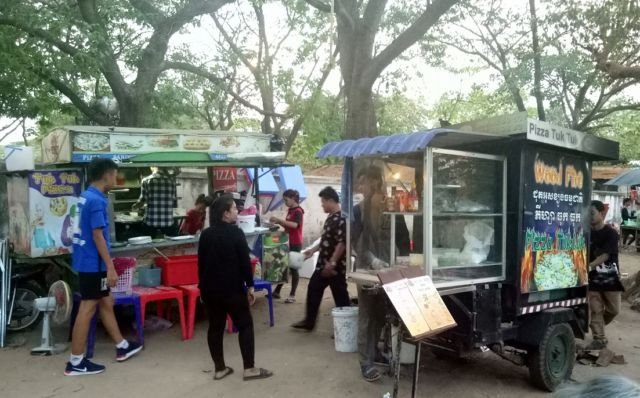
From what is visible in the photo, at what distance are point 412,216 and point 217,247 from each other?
1801 millimetres

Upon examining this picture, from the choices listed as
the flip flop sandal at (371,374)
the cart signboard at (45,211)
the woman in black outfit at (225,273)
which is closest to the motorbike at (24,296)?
the cart signboard at (45,211)

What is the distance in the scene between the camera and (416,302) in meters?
3.97

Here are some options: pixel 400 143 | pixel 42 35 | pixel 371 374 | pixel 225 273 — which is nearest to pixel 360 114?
pixel 400 143

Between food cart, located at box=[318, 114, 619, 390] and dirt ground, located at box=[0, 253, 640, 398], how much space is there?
383 millimetres

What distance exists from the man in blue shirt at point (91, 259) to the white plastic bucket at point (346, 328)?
229cm

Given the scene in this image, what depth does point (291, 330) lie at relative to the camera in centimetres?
682

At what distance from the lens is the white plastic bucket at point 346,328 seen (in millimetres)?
5691

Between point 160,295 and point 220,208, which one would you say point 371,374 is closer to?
point 220,208

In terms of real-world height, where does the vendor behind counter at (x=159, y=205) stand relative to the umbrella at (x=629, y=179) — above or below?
below

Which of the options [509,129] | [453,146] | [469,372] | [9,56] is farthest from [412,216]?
[9,56]

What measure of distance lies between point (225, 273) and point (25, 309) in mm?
3308

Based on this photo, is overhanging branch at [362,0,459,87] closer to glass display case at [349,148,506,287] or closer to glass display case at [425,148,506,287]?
glass display case at [349,148,506,287]

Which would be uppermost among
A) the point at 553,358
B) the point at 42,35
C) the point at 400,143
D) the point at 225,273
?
the point at 42,35

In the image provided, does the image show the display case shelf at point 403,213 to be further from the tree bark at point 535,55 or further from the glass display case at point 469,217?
the tree bark at point 535,55
